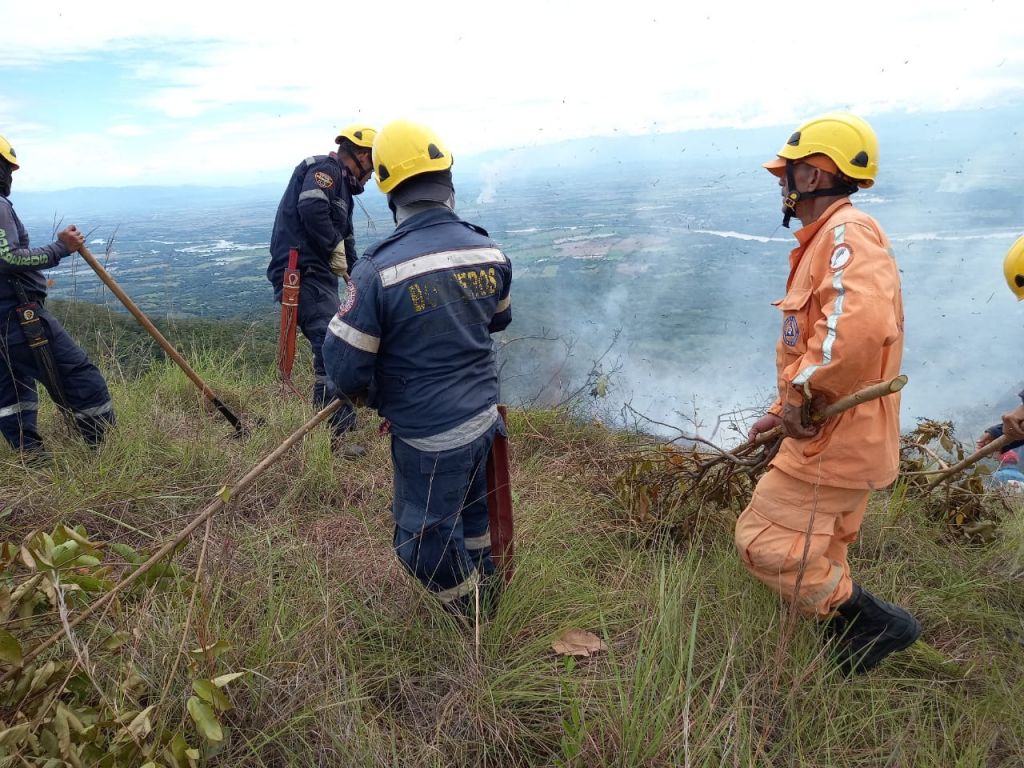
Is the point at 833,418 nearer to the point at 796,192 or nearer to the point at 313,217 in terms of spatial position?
the point at 796,192

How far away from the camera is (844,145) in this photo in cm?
235

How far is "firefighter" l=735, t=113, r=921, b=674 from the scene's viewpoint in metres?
2.06

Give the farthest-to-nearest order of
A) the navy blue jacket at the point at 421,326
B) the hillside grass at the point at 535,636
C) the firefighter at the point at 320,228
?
the firefighter at the point at 320,228, the navy blue jacket at the point at 421,326, the hillside grass at the point at 535,636

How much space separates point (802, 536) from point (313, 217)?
383cm

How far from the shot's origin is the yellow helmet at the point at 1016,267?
10.1ft

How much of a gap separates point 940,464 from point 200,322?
25.2 feet

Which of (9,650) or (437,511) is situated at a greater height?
(9,650)

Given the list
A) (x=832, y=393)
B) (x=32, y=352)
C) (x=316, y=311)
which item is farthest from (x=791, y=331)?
(x=32, y=352)

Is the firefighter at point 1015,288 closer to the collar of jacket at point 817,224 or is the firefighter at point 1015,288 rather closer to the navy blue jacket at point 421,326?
the collar of jacket at point 817,224

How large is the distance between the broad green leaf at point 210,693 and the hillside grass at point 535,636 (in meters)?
0.13

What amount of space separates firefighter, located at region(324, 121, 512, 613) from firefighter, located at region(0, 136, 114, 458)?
8.55ft

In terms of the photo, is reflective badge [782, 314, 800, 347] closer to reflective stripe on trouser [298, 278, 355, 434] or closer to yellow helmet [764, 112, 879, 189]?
yellow helmet [764, 112, 879, 189]

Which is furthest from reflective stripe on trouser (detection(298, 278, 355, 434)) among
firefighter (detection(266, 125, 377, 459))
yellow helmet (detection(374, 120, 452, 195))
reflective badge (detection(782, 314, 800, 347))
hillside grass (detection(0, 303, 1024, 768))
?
reflective badge (detection(782, 314, 800, 347))

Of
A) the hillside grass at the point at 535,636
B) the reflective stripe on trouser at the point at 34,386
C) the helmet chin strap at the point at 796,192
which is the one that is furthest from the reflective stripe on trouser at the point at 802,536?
the reflective stripe on trouser at the point at 34,386
